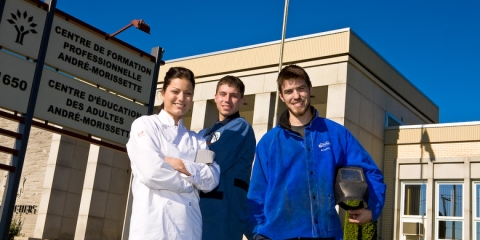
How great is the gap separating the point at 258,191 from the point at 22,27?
5.88 m

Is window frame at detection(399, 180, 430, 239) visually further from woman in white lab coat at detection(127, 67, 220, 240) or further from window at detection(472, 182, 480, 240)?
woman in white lab coat at detection(127, 67, 220, 240)

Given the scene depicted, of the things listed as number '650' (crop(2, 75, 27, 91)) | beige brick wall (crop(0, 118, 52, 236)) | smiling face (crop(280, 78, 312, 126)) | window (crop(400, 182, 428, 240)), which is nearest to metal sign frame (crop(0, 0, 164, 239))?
number '650' (crop(2, 75, 27, 91))

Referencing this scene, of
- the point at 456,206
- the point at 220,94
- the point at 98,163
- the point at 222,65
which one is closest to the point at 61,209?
the point at 98,163

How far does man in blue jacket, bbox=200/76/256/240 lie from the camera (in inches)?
176

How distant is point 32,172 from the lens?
26.8m

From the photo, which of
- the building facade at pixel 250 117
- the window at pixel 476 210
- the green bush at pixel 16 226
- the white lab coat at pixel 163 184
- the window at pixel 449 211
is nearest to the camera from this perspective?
the white lab coat at pixel 163 184

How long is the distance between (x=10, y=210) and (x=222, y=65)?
18.3 meters

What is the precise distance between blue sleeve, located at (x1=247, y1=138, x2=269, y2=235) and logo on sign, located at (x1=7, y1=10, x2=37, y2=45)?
562 centimetres

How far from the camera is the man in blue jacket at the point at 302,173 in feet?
10.7

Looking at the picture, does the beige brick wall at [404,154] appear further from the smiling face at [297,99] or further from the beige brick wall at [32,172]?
the smiling face at [297,99]

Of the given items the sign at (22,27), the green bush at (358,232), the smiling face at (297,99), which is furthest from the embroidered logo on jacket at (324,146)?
the green bush at (358,232)

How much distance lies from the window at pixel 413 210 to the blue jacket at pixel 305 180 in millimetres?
18886

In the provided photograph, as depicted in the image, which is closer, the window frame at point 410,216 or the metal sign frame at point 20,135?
the metal sign frame at point 20,135

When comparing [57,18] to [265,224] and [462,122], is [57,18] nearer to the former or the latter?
[265,224]
